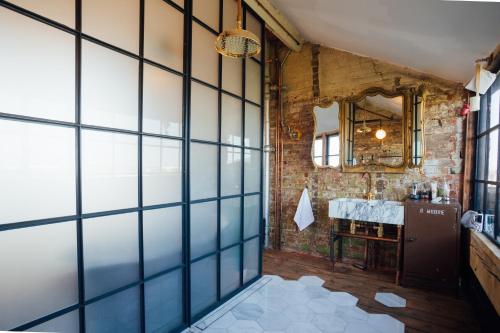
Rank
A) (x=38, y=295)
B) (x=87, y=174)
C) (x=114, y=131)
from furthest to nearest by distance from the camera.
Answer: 1. (x=114, y=131)
2. (x=87, y=174)
3. (x=38, y=295)

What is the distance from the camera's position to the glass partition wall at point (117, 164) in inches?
60.5

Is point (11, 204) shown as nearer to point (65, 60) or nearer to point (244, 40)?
point (65, 60)

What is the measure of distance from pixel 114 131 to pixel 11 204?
0.73 m

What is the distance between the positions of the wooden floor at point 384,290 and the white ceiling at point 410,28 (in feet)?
8.11

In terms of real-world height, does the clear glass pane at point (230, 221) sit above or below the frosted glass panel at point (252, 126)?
below

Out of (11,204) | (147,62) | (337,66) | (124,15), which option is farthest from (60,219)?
(337,66)

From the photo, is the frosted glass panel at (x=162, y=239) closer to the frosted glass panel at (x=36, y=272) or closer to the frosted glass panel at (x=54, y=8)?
the frosted glass panel at (x=36, y=272)

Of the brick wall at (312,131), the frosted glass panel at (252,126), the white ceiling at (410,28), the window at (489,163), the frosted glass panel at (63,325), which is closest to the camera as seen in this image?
the frosted glass panel at (63,325)

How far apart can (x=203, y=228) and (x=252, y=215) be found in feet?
2.98

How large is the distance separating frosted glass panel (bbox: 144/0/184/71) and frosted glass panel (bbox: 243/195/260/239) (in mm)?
1748

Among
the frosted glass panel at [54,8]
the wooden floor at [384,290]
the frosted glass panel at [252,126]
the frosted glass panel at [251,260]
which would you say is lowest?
the wooden floor at [384,290]

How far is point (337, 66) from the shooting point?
4305 millimetres

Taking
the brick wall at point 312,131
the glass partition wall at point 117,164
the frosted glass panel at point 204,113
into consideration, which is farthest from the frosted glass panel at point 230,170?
the brick wall at point 312,131

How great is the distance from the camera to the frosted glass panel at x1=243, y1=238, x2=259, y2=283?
3.38m
